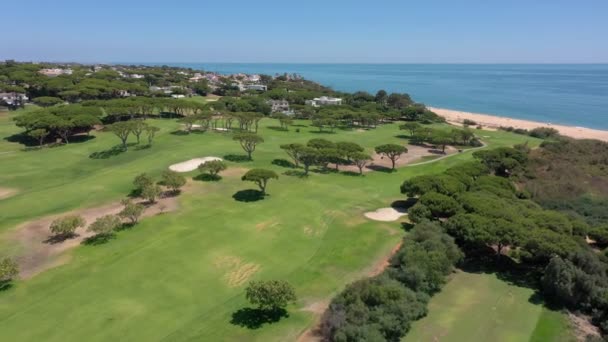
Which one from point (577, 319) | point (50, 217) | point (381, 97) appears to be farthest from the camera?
point (381, 97)

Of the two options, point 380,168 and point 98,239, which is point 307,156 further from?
point 98,239

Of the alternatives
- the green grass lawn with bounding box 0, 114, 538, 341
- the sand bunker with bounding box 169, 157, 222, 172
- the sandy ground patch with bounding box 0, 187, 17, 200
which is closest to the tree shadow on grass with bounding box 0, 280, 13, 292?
the green grass lawn with bounding box 0, 114, 538, 341

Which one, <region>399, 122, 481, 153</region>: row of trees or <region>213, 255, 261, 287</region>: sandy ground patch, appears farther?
<region>399, 122, 481, 153</region>: row of trees

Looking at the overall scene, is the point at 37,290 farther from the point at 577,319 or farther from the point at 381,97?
the point at 381,97

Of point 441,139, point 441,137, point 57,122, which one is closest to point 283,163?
point 441,139

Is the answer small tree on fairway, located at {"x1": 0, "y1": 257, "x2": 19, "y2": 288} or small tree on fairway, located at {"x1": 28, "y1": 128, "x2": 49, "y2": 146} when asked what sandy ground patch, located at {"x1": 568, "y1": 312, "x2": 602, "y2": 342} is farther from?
small tree on fairway, located at {"x1": 28, "y1": 128, "x2": 49, "y2": 146}

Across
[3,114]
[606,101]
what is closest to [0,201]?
[3,114]
